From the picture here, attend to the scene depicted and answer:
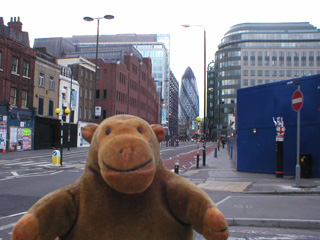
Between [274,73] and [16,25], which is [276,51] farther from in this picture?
[16,25]

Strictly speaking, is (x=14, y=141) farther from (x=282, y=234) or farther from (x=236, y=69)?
(x=236, y=69)

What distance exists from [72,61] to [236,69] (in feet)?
234

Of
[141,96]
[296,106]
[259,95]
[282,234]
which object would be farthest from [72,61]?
[282,234]

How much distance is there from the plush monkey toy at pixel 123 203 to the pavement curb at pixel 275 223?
14.6ft

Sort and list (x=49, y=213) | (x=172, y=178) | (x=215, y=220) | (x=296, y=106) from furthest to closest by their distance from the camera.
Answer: (x=296, y=106), (x=172, y=178), (x=49, y=213), (x=215, y=220)

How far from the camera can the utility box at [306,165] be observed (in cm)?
1302

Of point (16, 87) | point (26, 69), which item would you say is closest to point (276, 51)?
point (26, 69)

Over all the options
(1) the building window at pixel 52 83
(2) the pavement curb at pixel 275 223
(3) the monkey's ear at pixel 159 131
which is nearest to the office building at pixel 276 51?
(1) the building window at pixel 52 83

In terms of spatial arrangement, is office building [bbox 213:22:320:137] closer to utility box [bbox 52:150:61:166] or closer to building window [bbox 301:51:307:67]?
building window [bbox 301:51:307:67]

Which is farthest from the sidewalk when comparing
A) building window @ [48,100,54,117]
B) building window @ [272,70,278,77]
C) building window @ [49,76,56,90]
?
building window @ [272,70,278,77]

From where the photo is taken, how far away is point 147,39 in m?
116

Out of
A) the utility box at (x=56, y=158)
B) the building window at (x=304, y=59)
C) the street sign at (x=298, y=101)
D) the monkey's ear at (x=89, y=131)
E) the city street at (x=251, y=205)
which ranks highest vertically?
the building window at (x=304, y=59)

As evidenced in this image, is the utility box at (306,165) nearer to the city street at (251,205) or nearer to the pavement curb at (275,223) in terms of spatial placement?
the city street at (251,205)

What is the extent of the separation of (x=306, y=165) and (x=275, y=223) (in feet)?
25.9
